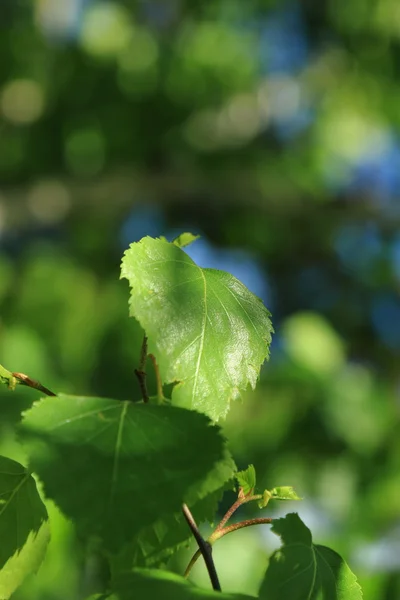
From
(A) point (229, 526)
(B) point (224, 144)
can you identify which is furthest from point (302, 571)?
(B) point (224, 144)

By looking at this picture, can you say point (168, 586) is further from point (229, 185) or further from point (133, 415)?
point (229, 185)

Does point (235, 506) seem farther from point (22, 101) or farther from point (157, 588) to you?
point (22, 101)

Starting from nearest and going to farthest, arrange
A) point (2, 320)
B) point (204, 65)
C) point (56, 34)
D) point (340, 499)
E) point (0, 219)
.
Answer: point (340, 499), point (2, 320), point (0, 219), point (204, 65), point (56, 34)

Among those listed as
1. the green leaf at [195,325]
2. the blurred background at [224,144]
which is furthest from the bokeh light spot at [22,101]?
the green leaf at [195,325]

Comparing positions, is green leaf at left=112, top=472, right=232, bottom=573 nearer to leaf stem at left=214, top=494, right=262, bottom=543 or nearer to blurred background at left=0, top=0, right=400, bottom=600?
leaf stem at left=214, top=494, right=262, bottom=543

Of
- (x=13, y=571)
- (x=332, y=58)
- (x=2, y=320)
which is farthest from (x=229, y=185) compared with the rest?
(x=13, y=571)

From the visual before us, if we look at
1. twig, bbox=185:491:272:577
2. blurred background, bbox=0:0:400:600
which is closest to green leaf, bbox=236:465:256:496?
twig, bbox=185:491:272:577
